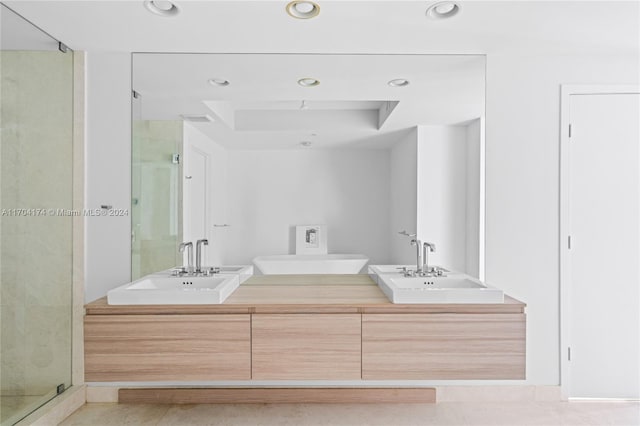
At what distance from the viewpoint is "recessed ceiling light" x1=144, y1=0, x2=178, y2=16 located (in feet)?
6.22

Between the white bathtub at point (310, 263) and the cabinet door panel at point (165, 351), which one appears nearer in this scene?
the cabinet door panel at point (165, 351)

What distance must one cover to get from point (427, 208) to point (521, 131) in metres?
0.73

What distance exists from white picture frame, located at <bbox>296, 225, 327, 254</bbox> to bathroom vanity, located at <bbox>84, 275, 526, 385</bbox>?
43 cm

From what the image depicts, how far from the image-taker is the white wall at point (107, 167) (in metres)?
2.52

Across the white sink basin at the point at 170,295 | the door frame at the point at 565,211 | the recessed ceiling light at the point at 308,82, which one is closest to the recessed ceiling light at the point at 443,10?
the recessed ceiling light at the point at 308,82

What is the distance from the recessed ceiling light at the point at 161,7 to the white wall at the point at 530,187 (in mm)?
1771

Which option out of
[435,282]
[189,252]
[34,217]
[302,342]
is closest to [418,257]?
[435,282]

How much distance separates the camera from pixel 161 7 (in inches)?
76.2

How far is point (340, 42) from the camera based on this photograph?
2307 mm

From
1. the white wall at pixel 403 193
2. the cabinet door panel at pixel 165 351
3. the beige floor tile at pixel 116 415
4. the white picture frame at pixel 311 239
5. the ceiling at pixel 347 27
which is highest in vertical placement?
the ceiling at pixel 347 27

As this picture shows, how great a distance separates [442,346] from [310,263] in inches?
33.4

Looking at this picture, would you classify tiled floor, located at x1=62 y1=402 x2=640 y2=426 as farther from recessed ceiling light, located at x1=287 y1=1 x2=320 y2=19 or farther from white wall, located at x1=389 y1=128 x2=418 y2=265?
recessed ceiling light, located at x1=287 y1=1 x2=320 y2=19

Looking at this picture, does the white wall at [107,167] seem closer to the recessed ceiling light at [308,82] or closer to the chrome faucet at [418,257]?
the recessed ceiling light at [308,82]

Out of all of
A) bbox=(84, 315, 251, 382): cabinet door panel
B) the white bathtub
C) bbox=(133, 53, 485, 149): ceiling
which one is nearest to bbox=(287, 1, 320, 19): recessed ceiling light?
bbox=(133, 53, 485, 149): ceiling
